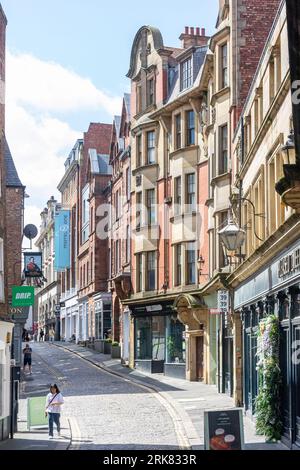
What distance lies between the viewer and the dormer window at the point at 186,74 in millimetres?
43562

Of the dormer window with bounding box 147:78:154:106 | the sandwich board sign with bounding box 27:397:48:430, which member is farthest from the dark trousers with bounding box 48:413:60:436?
the dormer window with bounding box 147:78:154:106

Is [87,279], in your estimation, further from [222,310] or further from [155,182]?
[222,310]

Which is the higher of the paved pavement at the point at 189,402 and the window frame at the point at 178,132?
the window frame at the point at 178,132

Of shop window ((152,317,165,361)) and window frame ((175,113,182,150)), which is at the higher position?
window frame ((175,113,182,150))

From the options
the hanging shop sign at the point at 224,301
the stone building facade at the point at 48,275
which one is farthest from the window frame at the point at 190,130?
the stone building facade at the point at 48,275

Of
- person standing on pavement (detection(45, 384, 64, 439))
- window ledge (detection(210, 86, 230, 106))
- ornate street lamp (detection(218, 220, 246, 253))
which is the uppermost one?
window ledge (detection(210, 86, 230, 106))

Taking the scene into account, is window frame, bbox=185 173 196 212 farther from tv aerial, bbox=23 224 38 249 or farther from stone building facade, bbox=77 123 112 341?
stone building facade, bbox=77 123 112 341

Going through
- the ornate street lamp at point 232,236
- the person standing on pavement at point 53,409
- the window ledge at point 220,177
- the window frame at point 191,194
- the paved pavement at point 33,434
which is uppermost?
the window frame at point 191,194

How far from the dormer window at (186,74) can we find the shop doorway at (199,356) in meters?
12.7

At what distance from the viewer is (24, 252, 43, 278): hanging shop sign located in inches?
1506

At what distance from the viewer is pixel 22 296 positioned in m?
33.5

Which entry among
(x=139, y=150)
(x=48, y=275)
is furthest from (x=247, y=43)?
(x=48, y=275)

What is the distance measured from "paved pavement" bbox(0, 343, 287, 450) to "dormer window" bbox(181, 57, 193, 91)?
48.3 ft

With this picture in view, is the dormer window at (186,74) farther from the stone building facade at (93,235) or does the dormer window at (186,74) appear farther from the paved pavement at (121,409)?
the stone building facade at (93,235)
